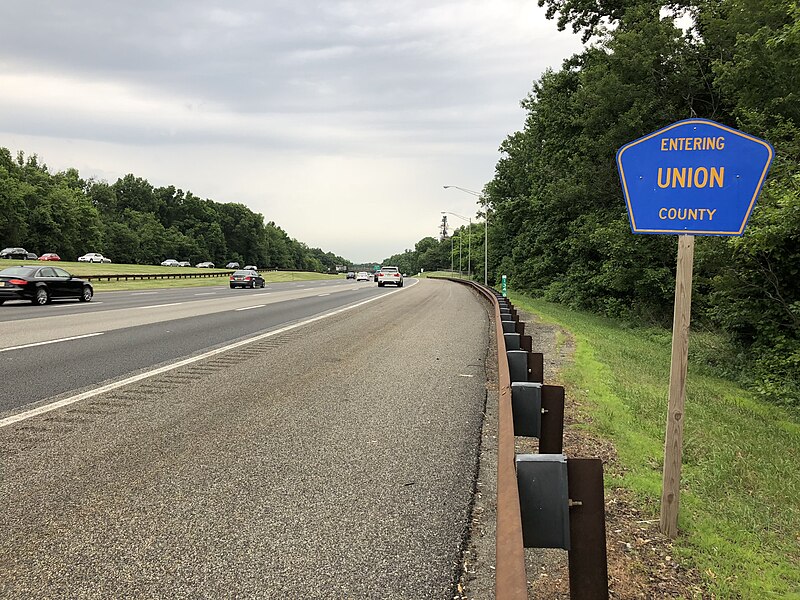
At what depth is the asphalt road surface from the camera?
10.0 ft

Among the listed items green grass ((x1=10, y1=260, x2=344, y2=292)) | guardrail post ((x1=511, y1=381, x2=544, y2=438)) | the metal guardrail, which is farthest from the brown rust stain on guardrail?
the metal guardrail

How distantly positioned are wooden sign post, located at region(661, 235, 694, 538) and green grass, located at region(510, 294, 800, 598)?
18cm

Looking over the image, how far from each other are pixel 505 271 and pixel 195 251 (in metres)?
105

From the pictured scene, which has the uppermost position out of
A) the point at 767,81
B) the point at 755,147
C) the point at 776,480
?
the point at 767,81

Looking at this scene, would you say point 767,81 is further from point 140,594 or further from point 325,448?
point 140,594

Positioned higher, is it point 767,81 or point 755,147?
point 767,81

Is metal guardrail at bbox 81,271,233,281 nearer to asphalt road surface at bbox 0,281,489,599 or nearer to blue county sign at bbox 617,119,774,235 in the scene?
asphalt road surface at bbox 0,281,489,599

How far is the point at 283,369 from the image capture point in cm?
892

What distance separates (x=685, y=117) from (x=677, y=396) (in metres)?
21.6

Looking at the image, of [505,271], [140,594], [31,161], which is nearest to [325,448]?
[140,594]

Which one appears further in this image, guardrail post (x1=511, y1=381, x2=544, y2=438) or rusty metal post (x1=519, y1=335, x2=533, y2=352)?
rusty metal post (x1=519, y1=335, x2=533, y2=352)

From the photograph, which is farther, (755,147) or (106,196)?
(106,196)

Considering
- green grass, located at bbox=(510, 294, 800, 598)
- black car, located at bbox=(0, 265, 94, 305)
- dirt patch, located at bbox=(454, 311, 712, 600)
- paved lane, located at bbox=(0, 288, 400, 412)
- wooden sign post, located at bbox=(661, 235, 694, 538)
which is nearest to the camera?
dirt patch, located at bbox=(454, 311, 712, 600)

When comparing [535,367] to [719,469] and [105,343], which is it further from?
[105,343]
